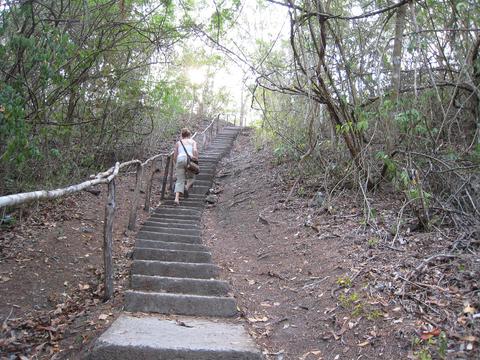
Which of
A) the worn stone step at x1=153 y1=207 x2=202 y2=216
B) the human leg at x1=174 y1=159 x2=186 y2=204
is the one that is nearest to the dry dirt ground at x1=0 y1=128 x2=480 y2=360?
the worn stone step at x1=153 y1=207 x2=202 y2=216

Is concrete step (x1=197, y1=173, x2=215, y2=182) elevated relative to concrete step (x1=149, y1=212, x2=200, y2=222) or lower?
elevated

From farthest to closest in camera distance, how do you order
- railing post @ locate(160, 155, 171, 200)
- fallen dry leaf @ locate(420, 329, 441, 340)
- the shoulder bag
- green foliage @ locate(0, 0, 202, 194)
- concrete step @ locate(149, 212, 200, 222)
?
railing post @ locate(160, 155, 171, 200), the shoulder bag, concrete step @ locate(149, 212, 200, 222), green foliage @ locate(0, 0, 202, 194), fallen dry leaf @ locate(420, 329, 441, 340)

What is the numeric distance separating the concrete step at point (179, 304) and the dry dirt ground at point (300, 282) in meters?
0.14

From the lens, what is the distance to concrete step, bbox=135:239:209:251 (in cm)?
549

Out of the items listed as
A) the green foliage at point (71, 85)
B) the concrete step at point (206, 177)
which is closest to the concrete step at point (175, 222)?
the green foliage at point (71, 85)

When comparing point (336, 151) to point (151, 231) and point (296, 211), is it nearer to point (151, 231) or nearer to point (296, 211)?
point (296, 211)

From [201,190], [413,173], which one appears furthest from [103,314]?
[201,190]

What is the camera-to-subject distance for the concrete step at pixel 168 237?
233 inches

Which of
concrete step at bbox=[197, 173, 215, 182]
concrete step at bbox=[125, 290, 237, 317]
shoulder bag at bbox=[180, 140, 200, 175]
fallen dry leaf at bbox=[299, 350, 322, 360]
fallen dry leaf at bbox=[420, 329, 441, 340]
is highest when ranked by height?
shoulder bag at bbox=[180, 140, 200, 175]

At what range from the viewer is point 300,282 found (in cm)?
446

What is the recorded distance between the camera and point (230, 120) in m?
27.5

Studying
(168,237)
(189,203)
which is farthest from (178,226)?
(189,203)

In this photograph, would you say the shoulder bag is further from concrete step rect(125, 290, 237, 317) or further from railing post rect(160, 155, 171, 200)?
concrete step rect(125, 290, 237, 317)

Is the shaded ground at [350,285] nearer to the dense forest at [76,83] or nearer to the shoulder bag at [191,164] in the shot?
the shoulder bag at [191,164]
